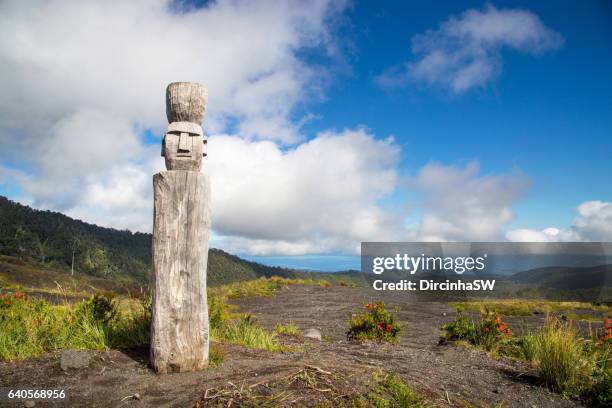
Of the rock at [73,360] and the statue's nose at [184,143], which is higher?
the statue's nose at [184,143]

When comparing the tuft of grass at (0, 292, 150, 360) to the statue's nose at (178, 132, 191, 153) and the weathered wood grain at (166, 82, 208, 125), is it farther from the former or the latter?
the weathered wood grain at (166, 82, 208, 125)

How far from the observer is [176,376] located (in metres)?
5.62

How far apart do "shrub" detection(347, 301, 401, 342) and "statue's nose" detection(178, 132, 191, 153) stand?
230 inches

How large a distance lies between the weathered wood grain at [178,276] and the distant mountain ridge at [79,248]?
51.1 meters

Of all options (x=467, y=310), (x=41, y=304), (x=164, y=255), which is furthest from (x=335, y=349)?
(x=467, y=310)

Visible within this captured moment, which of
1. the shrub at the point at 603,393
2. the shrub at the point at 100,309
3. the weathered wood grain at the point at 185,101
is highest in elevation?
the weathered wood grain at the point at 185,101

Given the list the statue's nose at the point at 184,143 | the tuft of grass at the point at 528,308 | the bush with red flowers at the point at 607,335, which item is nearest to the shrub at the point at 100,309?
the statue's nose at the point at 184,143

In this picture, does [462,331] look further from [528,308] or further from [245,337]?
[528,308]

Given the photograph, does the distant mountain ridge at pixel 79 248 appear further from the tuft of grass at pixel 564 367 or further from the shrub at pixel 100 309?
the tuft of grass at pixel 564 367

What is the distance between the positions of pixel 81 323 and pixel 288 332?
4454 millimetres

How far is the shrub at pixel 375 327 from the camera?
385 inches

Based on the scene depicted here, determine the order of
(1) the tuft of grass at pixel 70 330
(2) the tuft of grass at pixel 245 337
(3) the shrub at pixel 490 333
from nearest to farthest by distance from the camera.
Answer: (1) the tuft of grass at pixel 70 330
(2) the tuft of grass at pixel 245 337
(3) the shrub at pixel 490 333

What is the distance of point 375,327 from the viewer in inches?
390

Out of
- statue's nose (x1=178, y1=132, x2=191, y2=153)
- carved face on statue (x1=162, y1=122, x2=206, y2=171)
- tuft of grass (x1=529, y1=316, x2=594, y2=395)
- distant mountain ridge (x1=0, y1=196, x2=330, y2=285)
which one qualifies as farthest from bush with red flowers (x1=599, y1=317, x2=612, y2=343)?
distant mountain ridge (x1=0, y1=196, x2=330, y2=285)
